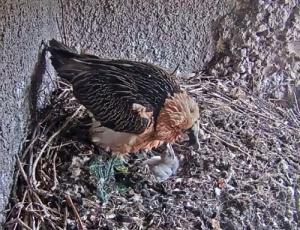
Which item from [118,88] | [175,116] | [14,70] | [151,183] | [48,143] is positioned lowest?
[151,183]

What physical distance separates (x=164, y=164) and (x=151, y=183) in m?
0.13

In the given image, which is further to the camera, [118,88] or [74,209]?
[118,88]

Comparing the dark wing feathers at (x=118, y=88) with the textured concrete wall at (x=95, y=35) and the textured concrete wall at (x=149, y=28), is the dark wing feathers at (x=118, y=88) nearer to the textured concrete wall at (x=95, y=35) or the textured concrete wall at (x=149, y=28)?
the textured concrete wall at (x=95, y=35)

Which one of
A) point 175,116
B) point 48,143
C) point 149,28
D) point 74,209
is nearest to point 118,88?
point 175,116

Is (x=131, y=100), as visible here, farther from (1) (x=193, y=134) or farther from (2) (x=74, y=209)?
(2) (x=74, y=209)

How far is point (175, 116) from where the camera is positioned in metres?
2.54

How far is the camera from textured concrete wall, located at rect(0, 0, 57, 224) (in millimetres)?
2191

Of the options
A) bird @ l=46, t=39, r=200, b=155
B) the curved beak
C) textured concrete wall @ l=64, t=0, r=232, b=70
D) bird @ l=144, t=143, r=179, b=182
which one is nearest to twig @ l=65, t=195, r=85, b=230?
bird @ l=46, t=39, r=200, b=155

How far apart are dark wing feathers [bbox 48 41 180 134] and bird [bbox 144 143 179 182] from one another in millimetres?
285

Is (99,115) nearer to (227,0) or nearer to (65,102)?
(65,102)

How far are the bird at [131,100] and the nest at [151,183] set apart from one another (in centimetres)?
17

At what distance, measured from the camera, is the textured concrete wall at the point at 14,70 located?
219 centimetres

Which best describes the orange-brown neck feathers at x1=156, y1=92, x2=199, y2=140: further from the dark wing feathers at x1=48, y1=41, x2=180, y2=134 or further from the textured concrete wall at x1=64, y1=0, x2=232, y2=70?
the textured concrete wall at x1=64, y1=0, x2=232, y2=70

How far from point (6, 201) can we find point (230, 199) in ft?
3.11
